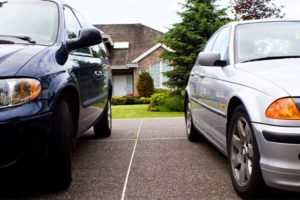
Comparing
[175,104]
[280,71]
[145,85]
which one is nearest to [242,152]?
[280,71]

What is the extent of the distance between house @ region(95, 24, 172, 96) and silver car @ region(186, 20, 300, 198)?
26.3 m

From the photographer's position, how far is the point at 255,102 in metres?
3.00

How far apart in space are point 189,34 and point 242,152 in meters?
14.7

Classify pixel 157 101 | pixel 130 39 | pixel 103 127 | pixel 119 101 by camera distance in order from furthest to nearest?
pixel 130 39 < pixel 119 101 < pixel 157 101 < pixel 103 127

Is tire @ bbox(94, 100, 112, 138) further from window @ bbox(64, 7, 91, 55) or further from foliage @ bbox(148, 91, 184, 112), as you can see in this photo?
foliage @ bbox(148, 91, 184, 112)

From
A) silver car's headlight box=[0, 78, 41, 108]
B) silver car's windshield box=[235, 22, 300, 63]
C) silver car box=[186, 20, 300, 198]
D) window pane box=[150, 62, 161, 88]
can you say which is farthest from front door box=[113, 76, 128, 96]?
silver car's headlight box=[0, 78, 41, 108]

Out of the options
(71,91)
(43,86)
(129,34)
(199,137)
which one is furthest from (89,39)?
(129,34)

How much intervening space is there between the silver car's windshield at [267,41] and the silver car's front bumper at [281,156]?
52.4 inches

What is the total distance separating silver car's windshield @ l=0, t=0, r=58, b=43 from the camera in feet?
13.2

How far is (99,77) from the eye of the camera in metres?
5.20

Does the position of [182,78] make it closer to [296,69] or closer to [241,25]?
[241,25]

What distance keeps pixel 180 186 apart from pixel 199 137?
7.96ft

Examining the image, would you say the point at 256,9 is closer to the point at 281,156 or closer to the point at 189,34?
the point at 189,34

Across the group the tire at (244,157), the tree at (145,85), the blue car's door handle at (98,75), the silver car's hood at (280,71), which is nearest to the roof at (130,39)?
the tree at (145,85)
